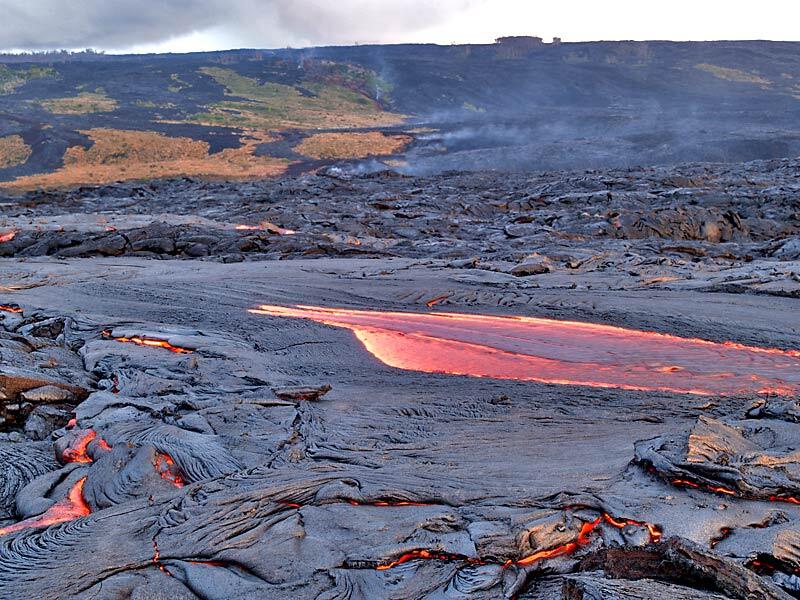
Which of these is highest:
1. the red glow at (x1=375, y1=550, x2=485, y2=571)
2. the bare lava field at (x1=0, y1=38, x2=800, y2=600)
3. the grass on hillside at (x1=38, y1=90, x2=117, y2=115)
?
the grass on hillside at (x1=38, y1=90, x2=117, y2=115)

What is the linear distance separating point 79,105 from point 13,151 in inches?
782

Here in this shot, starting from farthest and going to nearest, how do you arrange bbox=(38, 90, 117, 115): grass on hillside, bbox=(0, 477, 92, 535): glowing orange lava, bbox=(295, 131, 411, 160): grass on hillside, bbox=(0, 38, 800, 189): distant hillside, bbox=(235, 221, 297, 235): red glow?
bbox=(38, 90, 117, 115): grass on hillside
bbox=(295, 131, 411, 160): grass on hillside
bbox=(0, 38, 800, 189): distant hillside
bbox=(235, 221, 297, 235): red glow
bbox=(0, 477, 92, 535): glowing orange lava

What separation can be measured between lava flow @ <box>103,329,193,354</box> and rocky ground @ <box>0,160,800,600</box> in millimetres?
37

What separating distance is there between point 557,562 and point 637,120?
4494 centimetres

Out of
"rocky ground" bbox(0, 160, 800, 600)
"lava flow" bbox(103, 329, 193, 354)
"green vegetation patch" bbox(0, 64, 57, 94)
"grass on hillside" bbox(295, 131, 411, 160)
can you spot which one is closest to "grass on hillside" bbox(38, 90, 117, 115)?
"green vegetation patch" bbox(0, 64, 57, 94)

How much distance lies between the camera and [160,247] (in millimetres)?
13859

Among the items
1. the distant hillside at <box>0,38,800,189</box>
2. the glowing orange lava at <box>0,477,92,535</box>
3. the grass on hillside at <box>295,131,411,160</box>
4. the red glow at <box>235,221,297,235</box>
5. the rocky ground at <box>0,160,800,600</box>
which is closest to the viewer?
the rocky ground at <box>0,160,800,600</box>

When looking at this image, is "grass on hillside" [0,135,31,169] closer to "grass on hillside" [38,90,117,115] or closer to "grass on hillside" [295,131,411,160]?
"grass on hillside" [295,131,411,160]

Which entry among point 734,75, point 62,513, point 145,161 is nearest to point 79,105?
point 145,161

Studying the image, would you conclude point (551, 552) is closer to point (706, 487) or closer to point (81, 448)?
point (706, 487)

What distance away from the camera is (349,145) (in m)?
38.5

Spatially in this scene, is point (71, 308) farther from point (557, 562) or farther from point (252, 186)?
point (252, 186)

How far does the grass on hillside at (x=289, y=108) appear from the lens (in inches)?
1992

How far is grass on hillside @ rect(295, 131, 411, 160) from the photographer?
36.8 metres
